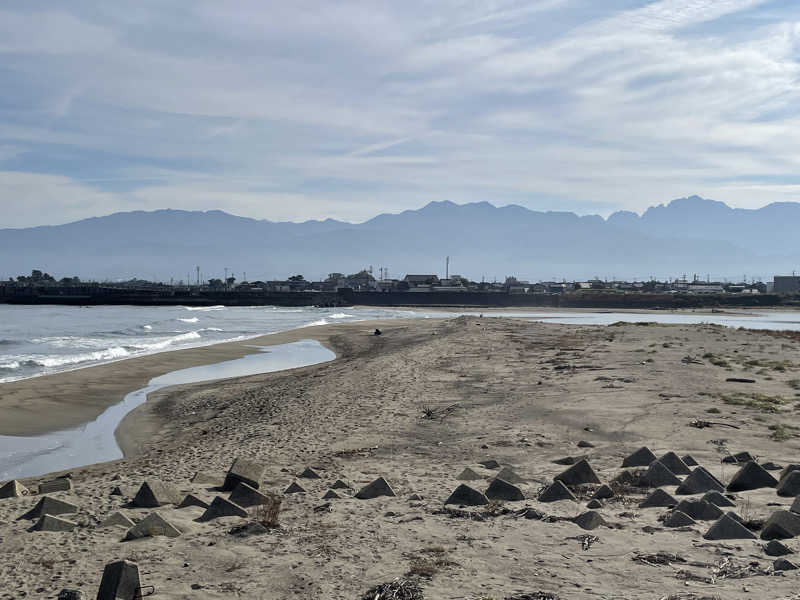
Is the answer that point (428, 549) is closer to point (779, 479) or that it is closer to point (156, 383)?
point (779, 479)

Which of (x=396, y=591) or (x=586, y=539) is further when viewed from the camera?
(x=586, y=539)

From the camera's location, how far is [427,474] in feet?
35.4

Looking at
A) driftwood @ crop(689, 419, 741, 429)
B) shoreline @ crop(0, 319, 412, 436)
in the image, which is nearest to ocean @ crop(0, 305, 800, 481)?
shoreline @ crop(0, 319, 412, 436)

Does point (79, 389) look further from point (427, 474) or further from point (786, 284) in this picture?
point (786, 284)

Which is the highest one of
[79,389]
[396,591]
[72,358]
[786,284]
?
[786,284]

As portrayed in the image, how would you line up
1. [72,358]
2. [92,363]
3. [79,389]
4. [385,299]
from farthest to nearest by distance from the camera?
[385,299] → [72,358] → [92,363] → [79,389]

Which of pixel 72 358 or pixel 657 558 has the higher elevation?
pixel 657 558

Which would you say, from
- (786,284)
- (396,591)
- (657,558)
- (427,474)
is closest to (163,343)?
(427,474)

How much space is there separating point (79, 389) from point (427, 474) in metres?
18.2

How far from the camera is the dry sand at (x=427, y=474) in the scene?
21.6ft

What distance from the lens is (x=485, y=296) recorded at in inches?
5837

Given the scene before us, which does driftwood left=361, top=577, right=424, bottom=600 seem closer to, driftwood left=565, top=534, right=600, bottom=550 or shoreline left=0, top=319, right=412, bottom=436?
driftwood left=565, top=534, right=600, bottom=550

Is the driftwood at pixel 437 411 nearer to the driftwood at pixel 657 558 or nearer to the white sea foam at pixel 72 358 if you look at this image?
the driftwood at pixel 657 558

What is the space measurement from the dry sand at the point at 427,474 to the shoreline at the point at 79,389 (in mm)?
1962
